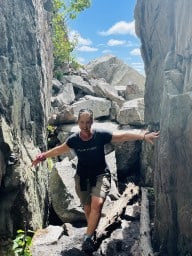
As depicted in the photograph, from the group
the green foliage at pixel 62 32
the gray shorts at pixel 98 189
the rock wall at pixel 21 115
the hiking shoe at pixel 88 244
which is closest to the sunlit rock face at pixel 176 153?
the gray shorts at pixel 98 189

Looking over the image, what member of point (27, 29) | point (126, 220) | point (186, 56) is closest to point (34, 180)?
point (126, 220)

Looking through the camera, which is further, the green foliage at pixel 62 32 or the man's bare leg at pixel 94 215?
the green foliage at pixel 62 32

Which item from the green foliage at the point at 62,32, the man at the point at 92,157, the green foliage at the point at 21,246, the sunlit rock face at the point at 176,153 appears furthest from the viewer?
the green foliage at the point at 62,32

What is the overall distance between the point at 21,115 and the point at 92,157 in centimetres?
408

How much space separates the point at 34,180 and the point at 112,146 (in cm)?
722

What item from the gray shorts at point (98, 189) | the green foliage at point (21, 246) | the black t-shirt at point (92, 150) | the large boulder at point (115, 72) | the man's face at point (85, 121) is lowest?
the green foliage at point (21, 246)

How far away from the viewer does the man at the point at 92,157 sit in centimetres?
898

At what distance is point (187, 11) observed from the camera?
10.2m

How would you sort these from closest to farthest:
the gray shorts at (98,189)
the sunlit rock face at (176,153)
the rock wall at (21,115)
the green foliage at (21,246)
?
the sunlit rock face at (176,153), the green foliage at (21,246), the gray shorts at (98,189), the rock wall at (21,115)

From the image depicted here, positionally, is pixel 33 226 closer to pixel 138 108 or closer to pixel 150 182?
pixel 150 182

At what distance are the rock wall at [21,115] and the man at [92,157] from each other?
87.2 inches

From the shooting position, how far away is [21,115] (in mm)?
12320

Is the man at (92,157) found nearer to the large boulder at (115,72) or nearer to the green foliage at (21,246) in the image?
the green foliage at (21,246)

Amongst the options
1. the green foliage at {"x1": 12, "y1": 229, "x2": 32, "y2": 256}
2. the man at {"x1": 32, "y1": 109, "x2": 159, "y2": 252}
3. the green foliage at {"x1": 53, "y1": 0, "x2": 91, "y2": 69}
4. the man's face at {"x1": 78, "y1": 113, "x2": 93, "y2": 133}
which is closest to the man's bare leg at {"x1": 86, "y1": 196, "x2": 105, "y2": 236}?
the man at {"x1": 32, "y1": 109, "x2": 159, "y2": 252}
